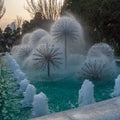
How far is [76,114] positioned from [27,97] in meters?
A: 3.15

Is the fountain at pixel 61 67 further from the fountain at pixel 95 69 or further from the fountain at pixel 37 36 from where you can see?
the fountain at pixel 37 36

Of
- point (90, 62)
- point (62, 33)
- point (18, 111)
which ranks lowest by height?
point (18, 111)

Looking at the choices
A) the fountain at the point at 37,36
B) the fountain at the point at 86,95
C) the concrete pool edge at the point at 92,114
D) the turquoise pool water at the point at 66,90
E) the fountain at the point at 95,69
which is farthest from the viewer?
the fountain at the point at 37,36

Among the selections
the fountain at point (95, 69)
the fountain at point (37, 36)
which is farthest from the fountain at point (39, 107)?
the fountain at point (37, 36)

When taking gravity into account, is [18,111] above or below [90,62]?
below

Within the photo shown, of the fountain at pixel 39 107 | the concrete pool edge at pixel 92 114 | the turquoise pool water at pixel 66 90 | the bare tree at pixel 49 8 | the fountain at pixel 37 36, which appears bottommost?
the turquoise pool water at pixel 66 90

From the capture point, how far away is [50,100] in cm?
838

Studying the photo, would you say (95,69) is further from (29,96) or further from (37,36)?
(37,36)

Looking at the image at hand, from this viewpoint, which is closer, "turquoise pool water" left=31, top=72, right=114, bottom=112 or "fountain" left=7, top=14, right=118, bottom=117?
"turquoise pool water" left=31, top=72, right=114, bottom=112

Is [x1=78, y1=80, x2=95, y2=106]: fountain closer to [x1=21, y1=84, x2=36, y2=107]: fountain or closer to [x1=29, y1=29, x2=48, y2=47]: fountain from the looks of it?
[x1=21, y1=84, x2=36, y2=107]: fountain

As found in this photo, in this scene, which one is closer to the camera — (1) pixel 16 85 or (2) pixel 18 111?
(2) pixel 18 111

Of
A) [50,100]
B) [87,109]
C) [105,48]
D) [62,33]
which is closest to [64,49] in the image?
[62,33]

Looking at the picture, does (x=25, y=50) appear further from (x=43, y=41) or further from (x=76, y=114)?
(x=76, y=114)

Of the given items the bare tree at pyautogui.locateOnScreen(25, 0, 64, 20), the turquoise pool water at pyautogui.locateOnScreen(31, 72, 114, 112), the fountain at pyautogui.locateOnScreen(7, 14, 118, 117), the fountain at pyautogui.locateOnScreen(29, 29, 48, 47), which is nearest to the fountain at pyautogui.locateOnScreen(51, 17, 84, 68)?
the fountain at pyautogui.locateOnScreen(7, 14, 118, 117)
